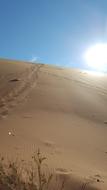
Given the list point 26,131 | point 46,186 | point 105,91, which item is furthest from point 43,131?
point 105,91

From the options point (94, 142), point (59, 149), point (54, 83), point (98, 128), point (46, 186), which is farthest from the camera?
point (54, 83)

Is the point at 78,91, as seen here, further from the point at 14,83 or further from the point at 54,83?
the point at 14,83

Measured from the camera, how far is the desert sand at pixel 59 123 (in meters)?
5.83

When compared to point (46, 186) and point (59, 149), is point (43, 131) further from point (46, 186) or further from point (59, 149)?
point (46, 186)

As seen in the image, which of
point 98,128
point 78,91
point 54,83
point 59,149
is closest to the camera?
point 59,149

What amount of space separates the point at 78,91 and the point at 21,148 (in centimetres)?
747

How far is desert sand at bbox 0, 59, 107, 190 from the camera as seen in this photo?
19.1 feet

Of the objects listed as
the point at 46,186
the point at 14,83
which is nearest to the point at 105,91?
the point at 14,83

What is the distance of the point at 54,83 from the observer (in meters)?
14.6

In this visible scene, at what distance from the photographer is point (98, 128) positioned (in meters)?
9.15

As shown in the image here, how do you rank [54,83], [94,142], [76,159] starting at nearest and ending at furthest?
[76,159] < [94,142] < [54,83]

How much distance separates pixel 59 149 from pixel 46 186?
2.66 meters

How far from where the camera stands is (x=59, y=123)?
9062mm

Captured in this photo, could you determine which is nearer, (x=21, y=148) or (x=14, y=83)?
(x=21, y=148)
